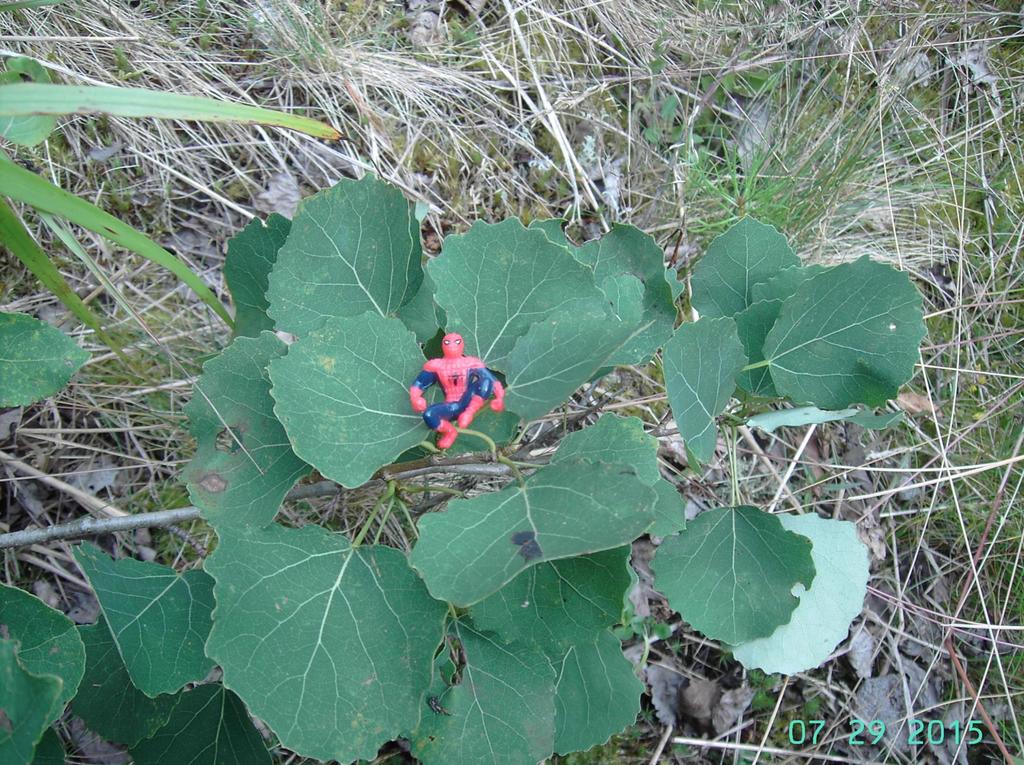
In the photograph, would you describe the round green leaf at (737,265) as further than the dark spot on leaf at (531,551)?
Yes

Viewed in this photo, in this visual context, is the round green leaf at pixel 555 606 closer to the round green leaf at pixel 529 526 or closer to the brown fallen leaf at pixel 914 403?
the round green leaf at pixel 529 526

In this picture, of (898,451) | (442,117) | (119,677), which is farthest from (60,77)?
(898,451)

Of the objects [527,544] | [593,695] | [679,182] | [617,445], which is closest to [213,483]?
A: [527,544]

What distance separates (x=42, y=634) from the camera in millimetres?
1285

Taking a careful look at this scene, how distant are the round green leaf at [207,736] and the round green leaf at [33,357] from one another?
708 mm

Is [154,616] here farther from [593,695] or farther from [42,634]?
[593,695]

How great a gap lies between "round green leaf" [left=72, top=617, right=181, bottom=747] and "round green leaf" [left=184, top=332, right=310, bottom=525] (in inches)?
15.2

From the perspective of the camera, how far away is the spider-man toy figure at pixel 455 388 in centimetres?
136

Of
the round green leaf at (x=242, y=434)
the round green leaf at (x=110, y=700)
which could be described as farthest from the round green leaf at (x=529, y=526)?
the round green leaf at (x=110, y=700)

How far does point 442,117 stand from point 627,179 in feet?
2.38

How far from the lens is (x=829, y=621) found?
1.73 m

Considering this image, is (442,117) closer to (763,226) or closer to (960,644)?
(763,226)

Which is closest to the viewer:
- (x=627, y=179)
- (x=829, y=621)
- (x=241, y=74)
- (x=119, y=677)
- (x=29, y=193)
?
(x=29, y=193)

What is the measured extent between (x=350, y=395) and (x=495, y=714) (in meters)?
0.73
